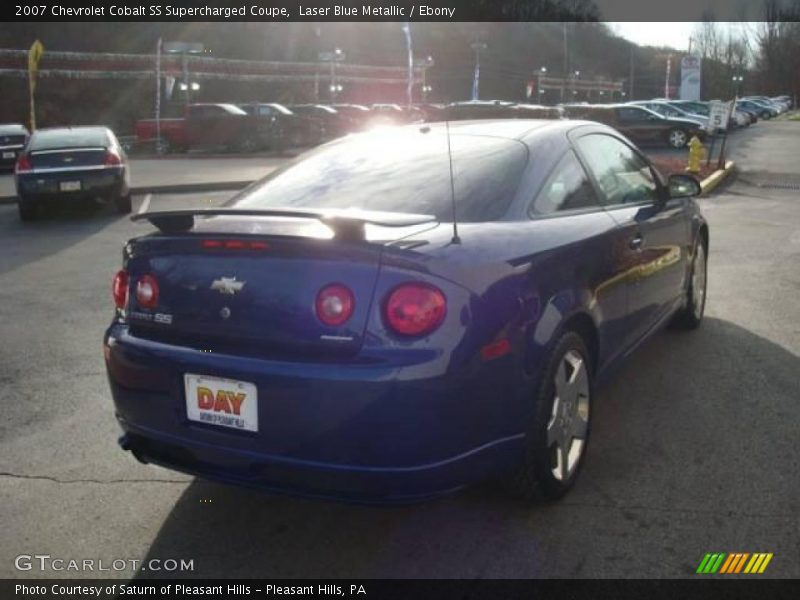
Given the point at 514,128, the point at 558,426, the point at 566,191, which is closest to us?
the point at 558,426

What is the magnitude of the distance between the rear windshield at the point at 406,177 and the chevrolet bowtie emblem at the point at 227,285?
773mm

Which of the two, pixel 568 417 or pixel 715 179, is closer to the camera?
pixel 568 417

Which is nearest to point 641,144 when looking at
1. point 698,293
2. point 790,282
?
point 790,282

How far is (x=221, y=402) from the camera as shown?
2.87 metres

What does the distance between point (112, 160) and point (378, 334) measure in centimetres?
1153

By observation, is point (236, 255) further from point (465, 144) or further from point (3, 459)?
point (3, 459)

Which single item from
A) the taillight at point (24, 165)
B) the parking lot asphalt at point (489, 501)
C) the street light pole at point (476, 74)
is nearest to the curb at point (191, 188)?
the taillight at point (24, 165)

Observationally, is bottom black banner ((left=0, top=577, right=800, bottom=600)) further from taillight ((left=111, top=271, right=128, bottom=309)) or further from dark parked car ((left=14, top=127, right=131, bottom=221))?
dark parked car ((left=14, top=127, right=131, bottom=221))

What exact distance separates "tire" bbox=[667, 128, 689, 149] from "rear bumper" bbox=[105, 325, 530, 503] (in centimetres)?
2616

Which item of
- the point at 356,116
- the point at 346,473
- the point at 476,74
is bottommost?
the point at 346,473

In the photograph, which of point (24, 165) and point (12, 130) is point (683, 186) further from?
point (12, 130)

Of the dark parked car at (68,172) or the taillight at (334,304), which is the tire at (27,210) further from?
the taillight at (334,304)

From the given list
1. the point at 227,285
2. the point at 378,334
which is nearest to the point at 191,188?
the point at 227,285

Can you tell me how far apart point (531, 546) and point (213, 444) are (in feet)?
3.98
